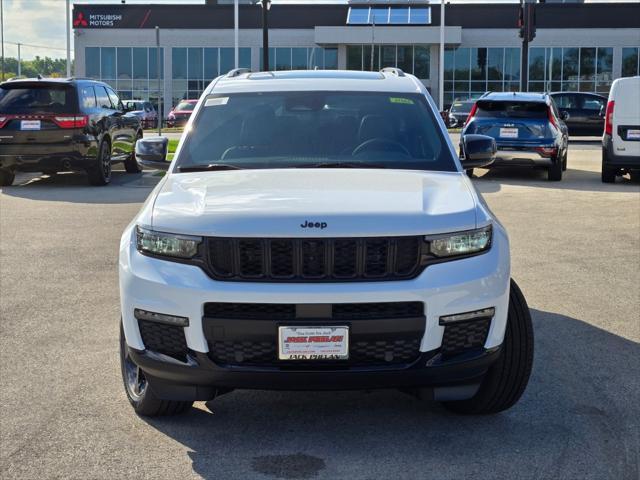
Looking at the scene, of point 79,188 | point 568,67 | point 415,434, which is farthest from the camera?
point 568,67

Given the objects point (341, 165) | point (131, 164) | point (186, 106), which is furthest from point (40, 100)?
point (186, 106)

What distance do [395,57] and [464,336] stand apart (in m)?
56.4

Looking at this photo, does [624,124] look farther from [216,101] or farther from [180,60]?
[180,60]

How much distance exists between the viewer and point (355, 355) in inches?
159

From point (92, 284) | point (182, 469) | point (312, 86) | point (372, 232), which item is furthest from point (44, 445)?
point (92, 284)

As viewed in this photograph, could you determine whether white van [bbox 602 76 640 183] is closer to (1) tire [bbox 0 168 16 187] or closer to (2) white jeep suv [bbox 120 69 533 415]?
(1) tire [bbox 0 168 16 187]

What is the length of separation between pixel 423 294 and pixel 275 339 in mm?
637

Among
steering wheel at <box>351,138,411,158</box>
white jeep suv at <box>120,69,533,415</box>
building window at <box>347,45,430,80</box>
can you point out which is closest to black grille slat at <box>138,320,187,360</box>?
white jeep suv at <box>120,69,533,415</box>

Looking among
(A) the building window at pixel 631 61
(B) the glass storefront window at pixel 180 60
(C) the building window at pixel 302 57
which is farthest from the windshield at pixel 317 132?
(A) the building window at pixel 631 61

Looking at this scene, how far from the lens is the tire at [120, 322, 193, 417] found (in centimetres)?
457

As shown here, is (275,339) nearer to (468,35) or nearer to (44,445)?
(44,445)

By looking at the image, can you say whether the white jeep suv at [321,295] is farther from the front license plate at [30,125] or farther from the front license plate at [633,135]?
the front license plate at [633,135]

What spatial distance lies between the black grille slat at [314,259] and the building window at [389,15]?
56.1m

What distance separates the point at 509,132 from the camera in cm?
1714
